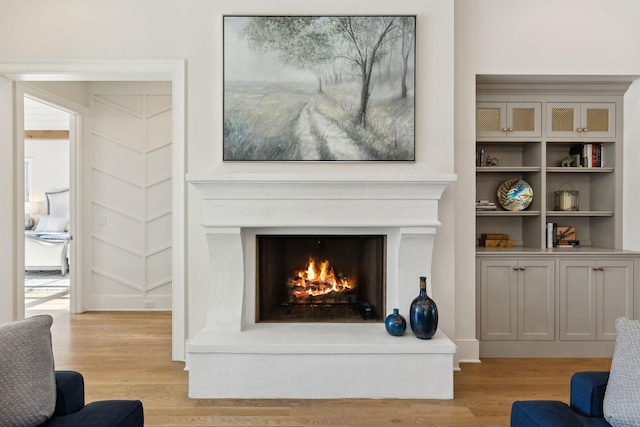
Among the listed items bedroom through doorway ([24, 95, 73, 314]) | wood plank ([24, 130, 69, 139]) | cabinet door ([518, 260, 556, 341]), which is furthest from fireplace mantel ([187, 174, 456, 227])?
wood plank ([24, 130, 69, 139])

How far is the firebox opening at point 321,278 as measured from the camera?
10.7ft

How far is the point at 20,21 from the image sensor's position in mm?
3264

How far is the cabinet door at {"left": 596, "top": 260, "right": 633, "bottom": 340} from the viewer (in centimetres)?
344

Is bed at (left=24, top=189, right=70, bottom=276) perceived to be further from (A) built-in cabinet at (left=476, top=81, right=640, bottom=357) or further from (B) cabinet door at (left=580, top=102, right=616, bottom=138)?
(B) cabinet door at (left=580, top=102, right=616, bottom=138)

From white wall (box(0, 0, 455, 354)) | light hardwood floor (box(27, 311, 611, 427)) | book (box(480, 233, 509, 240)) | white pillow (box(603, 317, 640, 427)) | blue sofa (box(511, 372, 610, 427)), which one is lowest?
light hardwood floor (box(27, 311, 611, 427))

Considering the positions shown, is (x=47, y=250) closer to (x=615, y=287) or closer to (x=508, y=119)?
(x=508, y=119)

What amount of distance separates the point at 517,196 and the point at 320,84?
2.05 m

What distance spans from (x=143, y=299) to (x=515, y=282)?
3930 mm

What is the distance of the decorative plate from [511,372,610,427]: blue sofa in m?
2.22

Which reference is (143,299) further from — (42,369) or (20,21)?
(42,369)

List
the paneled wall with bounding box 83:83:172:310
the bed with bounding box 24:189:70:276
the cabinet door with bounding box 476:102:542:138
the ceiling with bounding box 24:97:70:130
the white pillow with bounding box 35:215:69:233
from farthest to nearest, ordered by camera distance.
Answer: the white pillow with bounding box 35:215:69:233 < the bed with bounding box 24:189:70:276 < the ceiling with bounding box 24:97:70:130 < the paneled wall with bounding box 83:83:172:310 < the cabinet door with bounding box 476:102:542:138

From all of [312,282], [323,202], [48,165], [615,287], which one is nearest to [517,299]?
[615,287]

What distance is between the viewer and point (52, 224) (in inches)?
293

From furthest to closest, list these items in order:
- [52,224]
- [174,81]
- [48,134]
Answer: [48,134] → [52,224] → [174,81]
